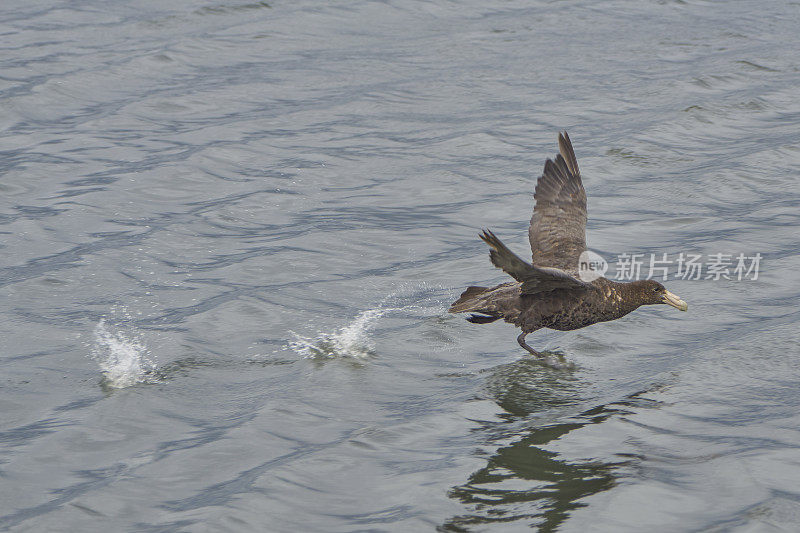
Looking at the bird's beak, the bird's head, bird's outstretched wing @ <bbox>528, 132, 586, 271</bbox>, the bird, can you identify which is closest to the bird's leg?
the bird

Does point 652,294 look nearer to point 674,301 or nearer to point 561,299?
point 674,301

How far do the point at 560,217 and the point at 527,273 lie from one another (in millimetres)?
1977

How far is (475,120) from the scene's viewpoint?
540 inches

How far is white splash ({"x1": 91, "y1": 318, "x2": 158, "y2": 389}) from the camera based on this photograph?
745 centimetres

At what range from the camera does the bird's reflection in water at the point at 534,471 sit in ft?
18.2

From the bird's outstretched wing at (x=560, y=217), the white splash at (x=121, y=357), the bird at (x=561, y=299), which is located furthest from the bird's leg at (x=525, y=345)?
the white splash at (x=121, y=357)

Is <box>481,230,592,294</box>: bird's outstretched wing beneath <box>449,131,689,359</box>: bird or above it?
above

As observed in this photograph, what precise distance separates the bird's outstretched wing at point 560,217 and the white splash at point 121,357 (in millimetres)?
3098

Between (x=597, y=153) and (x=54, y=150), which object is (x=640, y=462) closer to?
(x=597, y=153)

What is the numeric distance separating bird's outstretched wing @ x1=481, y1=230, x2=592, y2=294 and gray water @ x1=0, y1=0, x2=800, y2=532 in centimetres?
65

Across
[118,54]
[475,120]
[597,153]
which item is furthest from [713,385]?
[118,54]

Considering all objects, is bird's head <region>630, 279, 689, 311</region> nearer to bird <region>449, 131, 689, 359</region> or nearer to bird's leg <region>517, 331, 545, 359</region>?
bird <region>449, 131, 689, 359</region>

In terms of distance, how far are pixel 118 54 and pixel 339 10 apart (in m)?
4.21

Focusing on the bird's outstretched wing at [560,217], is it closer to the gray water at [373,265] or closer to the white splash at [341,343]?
the gray water at [373,265]
